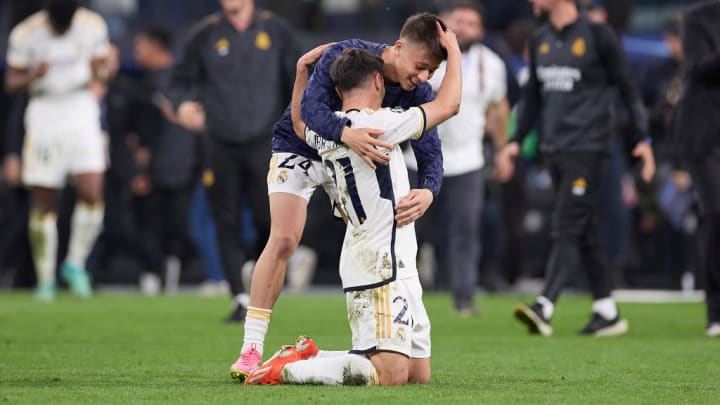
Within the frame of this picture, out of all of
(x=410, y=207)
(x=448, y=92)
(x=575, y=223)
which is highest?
(x=448, y=92)

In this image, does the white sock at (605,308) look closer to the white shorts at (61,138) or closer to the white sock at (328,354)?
the white sock at (328,354)

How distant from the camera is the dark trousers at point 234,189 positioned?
1036 cm

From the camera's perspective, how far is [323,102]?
20.5 ft

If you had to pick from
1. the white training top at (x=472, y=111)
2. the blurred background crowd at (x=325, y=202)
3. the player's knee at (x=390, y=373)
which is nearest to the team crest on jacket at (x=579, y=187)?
the white training top at (x=472, y=111)

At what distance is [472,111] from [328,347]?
159 inches

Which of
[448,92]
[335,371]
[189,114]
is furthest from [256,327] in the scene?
[189,114]

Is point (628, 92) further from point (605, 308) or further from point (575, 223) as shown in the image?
point (605, 308)

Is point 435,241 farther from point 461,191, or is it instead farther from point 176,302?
point 461,191

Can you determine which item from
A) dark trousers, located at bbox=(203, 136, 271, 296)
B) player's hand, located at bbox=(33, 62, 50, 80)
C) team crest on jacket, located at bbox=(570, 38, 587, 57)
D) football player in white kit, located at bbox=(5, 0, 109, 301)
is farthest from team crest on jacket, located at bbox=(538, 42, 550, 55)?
player's hand, located at bbox=(33, 62, 50, 80)

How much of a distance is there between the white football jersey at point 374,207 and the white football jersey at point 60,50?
24.9 ft

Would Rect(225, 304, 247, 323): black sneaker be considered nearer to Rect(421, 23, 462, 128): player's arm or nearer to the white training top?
the white training top

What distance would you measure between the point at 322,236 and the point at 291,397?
13014 mm

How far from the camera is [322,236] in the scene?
1859cm

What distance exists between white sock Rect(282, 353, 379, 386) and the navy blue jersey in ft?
2.87
